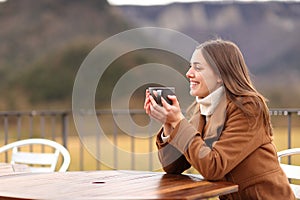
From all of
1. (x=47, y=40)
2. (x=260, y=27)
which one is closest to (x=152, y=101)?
(x=260, y=27)

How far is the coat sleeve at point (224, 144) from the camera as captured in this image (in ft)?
5.99

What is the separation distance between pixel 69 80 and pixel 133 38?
17023 millimetres

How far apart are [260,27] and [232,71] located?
443 inches

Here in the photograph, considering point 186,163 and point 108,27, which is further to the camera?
point 108,27

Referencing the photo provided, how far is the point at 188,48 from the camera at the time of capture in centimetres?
217

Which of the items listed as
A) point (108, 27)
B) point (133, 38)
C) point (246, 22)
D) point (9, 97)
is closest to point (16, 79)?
point (9, 97)

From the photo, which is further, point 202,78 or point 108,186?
point 202,78

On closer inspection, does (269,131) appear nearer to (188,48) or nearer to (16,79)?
(188,48)

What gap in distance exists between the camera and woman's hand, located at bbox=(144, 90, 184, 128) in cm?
185

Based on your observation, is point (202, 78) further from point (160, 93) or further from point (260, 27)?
point (260, 27)

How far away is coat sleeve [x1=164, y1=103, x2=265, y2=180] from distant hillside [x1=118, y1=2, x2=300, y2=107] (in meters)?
7.93

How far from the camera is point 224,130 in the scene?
6.31 feet

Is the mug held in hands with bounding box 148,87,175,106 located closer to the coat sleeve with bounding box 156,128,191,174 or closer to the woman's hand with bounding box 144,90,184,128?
the woman's hand with bounding box 144,90,184,128

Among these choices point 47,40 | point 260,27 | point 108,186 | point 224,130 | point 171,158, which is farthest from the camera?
point 47,40
